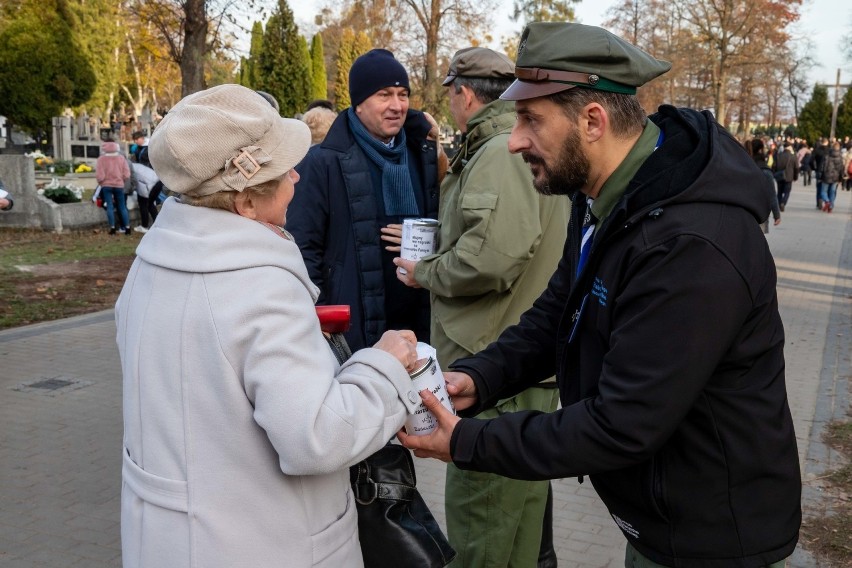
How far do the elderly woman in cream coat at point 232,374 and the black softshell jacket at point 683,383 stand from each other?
0.42 metres

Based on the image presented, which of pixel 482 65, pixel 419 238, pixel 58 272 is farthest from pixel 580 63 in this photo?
pixel 58 272

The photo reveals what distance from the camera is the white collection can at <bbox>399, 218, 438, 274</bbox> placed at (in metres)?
3.72

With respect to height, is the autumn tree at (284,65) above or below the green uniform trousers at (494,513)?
above

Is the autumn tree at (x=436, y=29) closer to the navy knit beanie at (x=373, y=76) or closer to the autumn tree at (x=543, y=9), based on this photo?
the autumn tree at (x=543, y=9)

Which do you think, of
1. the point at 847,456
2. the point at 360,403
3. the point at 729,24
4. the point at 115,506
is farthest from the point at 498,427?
the point at 729,24

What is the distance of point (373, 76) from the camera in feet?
13.8

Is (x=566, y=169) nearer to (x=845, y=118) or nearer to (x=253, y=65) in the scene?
(x=253, y=65)

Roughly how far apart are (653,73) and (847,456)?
14.2 ft

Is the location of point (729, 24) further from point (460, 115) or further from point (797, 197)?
point (460, 115)

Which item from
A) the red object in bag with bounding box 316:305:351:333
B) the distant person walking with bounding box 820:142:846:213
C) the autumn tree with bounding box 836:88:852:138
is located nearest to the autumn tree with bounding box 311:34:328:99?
the distant person walking with bounding box 820:142:846:213

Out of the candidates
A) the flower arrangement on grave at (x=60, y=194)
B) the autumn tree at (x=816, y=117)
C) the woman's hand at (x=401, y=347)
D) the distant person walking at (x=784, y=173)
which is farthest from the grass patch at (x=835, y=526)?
the autumn tree at (x=816, y=117)

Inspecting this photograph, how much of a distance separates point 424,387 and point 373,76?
7.90 ft

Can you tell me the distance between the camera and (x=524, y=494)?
134 inches

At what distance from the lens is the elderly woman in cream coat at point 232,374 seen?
181cm
